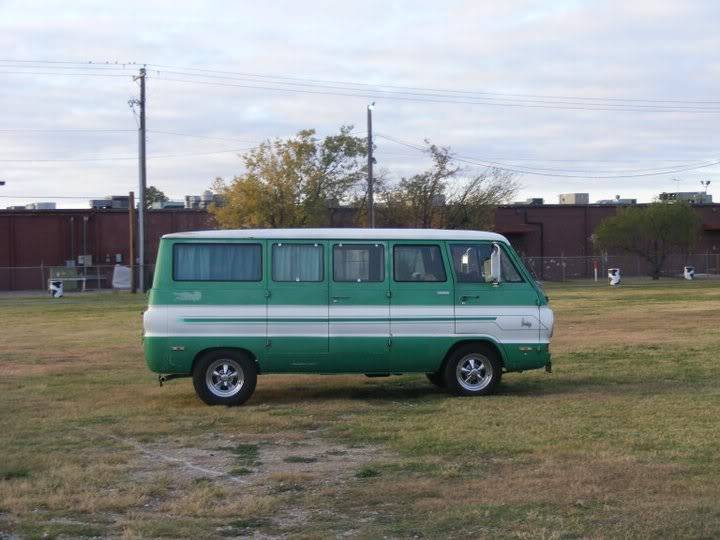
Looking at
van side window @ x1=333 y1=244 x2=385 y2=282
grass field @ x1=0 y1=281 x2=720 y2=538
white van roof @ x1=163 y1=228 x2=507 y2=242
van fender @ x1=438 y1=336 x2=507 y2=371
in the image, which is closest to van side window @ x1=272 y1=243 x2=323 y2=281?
white van roof @ x1=163 y1=228 x2=507 y2=242

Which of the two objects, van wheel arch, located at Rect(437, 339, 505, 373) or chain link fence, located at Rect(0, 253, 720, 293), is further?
chain link fence, located at Rect(0, 253, 720, 293)

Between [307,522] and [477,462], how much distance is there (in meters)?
2.53

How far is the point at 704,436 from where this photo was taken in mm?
11188

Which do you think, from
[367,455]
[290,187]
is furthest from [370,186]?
[367,455]

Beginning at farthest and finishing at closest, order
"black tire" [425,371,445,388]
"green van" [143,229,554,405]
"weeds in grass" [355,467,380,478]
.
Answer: "black tire" [425,371,445,388], "green van" [143,229,554,405], "weeds in grass" [355,467,380,478]

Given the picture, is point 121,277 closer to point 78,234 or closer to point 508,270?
point 78,234

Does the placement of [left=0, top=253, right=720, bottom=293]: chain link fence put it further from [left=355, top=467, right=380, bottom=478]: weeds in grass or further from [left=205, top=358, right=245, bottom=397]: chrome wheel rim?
[left=355, top=467, right=380, bottom=478]: weeds in grass

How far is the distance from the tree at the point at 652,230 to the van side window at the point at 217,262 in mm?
54239

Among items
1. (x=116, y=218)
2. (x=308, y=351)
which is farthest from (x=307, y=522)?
(x=116, y=218)

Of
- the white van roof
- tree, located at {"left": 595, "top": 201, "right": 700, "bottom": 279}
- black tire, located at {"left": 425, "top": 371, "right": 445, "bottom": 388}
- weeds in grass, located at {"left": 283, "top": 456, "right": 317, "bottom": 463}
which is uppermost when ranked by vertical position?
tree, located at {"left": 595, "top": 201, "right": 700, "bottom": 279}

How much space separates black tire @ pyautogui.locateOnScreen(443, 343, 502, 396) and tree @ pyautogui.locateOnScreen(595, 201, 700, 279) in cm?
5288

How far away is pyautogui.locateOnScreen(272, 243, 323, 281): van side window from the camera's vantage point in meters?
14.3

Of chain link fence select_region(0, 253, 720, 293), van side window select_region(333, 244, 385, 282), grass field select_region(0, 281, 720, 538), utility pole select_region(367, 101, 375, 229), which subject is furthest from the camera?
chain link fence select_region(0, 253, 720, 293)

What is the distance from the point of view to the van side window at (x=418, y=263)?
14578 mm
